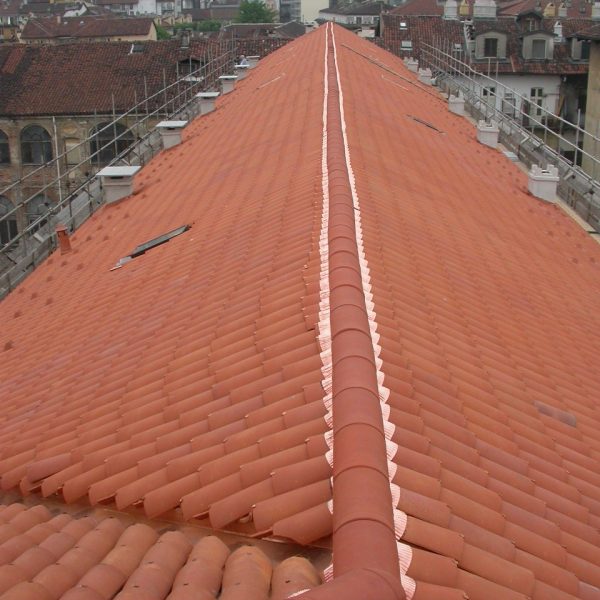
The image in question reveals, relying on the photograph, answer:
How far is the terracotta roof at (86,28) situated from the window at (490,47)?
88.6ft

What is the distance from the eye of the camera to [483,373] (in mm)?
5914

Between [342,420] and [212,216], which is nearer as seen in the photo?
[342,420]

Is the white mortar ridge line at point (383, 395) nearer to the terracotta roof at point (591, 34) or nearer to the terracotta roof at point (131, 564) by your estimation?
the terracotta roof at point (131, 564)

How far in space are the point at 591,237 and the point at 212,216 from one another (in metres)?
5.93

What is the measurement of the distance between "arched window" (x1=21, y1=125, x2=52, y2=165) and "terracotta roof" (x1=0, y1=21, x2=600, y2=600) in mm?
26323

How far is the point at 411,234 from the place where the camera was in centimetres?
830

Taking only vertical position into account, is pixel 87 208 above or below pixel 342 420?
below

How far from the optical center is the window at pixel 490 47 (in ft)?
134

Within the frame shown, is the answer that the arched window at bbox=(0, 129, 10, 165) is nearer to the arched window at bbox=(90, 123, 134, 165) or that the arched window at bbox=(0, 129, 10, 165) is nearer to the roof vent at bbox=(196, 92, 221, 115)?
the arched window at bbox=(90, 123, 134, 165)

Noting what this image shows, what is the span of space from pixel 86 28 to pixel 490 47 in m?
31.8

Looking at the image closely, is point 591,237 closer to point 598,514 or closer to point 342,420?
point 598,514

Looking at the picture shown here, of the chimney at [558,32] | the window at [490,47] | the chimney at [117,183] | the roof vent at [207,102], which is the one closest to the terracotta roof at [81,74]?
the window at [490,47]

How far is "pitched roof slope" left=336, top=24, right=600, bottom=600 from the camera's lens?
390 cm

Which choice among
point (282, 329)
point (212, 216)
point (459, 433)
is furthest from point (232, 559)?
point (212, 216)
